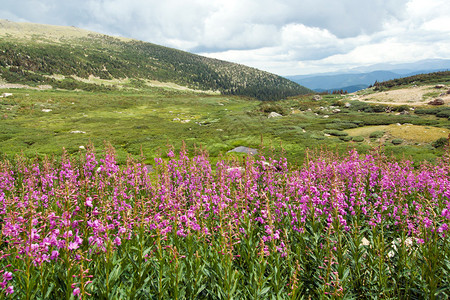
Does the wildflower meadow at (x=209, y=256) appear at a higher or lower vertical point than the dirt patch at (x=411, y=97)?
higher

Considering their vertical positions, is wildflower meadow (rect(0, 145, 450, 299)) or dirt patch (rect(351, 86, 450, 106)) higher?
wildflower meadow (rect(0, 145, 450, 299))

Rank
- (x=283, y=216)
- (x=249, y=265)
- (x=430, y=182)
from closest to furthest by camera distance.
Answer: (x=249, y=265) < (x=283, y=216) < (x=430, y=182)

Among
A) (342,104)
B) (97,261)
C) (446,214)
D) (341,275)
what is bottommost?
(342,104)

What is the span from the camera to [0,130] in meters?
41.6

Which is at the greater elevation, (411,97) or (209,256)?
(209,256)

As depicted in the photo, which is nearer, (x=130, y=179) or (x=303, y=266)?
(x=303, y=266)

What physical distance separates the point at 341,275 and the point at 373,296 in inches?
42.7

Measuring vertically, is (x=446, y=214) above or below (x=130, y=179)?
above

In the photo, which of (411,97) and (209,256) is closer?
(209,256)

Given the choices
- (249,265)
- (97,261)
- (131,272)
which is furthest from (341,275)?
(97,261)

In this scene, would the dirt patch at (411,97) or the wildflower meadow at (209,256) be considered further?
the dirt patch at (411,97)

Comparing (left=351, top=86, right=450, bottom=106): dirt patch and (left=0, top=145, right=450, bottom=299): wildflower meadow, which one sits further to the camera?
(left=351, top=86, right=450, bottom=106): dirt patch

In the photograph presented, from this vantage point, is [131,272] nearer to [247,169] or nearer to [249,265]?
[249,265]

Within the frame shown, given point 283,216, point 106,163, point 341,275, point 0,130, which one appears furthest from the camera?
point 0,130
